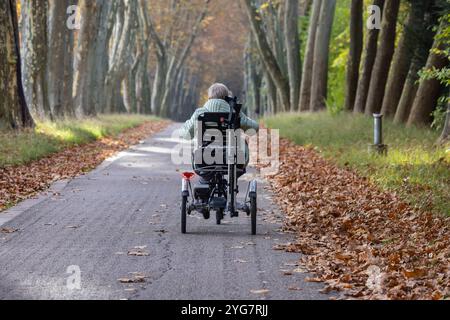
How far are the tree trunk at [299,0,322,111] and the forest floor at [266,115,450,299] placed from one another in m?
19.4

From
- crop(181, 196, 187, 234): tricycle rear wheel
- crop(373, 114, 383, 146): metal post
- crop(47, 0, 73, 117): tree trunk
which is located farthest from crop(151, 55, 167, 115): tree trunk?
crop(181, 196, 187, 234): tricycle rear wheel

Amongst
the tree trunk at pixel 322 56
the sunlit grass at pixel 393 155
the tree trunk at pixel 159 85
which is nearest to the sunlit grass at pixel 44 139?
the sunlit grass at pixel 393 155

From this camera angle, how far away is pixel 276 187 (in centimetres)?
1606

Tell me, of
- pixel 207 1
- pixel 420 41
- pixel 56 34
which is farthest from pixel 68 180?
pixel 207 1

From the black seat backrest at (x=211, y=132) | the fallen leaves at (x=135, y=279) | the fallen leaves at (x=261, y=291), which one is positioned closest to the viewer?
the fallen leaves at (x=261, y=291)

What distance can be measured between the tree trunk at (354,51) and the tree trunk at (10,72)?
37.6ft

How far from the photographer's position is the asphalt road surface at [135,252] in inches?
303

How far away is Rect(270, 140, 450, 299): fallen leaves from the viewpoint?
308 inches

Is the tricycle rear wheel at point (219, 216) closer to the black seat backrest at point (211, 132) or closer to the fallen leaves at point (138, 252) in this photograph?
the black seat backrest at point (211, 132)

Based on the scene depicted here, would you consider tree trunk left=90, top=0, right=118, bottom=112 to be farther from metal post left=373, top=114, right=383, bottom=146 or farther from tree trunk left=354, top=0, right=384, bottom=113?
metal post left=373, top=114, right=383, bottom=146

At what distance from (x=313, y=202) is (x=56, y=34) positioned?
1867cm

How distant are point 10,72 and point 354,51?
40.0ft

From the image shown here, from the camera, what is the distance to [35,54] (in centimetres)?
2730

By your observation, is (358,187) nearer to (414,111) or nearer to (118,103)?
(414,111)
